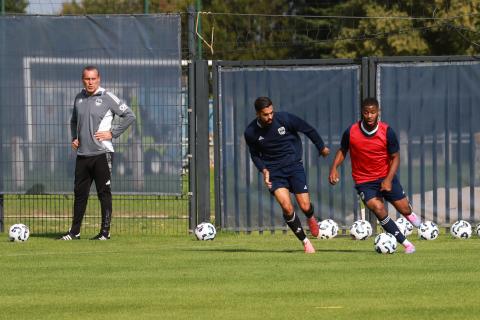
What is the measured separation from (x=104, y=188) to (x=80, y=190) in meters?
0.36

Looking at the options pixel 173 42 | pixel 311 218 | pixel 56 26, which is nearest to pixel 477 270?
pixel 311 218

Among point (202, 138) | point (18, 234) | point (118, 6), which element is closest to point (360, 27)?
point (118, 6)

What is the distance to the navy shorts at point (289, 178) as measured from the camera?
15.3 m

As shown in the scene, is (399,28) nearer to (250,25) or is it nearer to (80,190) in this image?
(250,25)

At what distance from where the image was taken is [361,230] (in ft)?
56.0

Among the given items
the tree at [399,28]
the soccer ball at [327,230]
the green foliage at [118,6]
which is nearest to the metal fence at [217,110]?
the soccer ball at [327,230]

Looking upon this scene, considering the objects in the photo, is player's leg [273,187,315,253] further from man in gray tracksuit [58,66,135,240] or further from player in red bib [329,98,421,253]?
man in gray tracksuit [58,66,135,240]

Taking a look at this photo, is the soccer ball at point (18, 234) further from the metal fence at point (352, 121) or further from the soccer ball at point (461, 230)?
the soccer ball at point (461, 230)

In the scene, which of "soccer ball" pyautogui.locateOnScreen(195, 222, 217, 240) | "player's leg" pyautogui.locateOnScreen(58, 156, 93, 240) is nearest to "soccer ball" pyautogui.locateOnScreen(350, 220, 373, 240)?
"soccer ball" pyautogui.locateOnScreen(195, 222, 217, 240)

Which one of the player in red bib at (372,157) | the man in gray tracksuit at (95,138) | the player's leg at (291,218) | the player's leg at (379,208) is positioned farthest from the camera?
the man in gray tracksuit at (95,138)

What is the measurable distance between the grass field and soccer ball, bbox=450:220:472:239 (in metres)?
0.98

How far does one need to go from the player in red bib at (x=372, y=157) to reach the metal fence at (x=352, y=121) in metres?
2.83

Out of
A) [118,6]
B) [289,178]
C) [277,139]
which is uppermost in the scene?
[118,6]

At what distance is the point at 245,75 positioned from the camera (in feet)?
60.5
